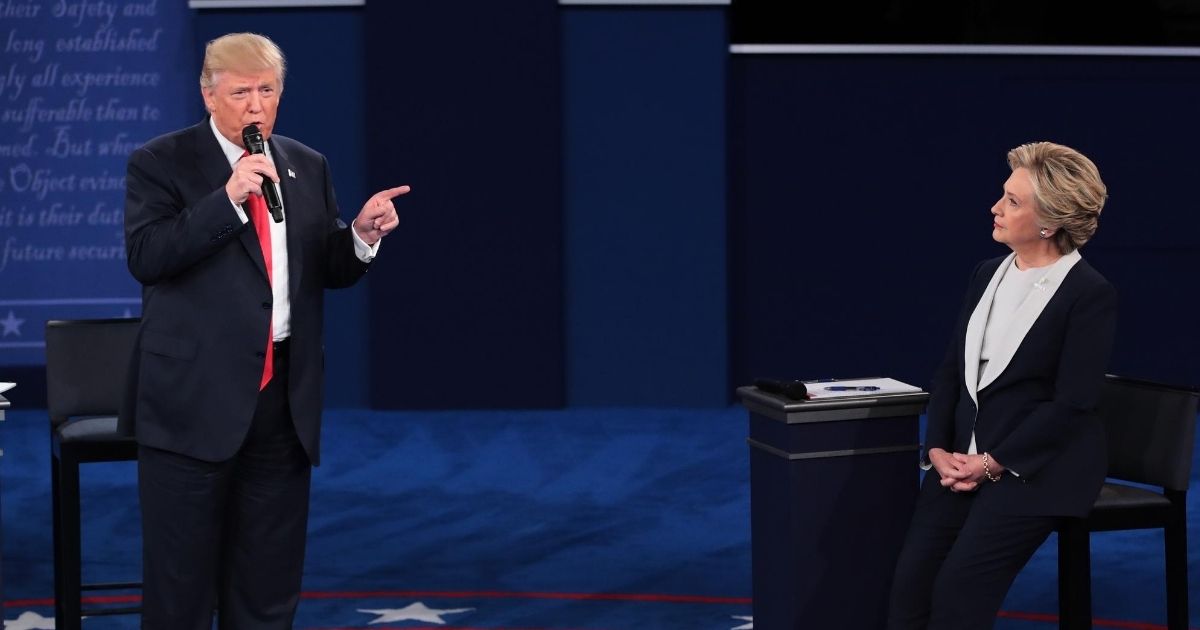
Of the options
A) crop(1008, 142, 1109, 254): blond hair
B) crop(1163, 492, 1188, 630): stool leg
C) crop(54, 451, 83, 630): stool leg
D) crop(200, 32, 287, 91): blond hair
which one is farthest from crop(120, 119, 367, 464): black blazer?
crop(1163, 492, 1188, 630): stool leg

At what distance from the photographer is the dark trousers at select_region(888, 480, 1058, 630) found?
332 cm

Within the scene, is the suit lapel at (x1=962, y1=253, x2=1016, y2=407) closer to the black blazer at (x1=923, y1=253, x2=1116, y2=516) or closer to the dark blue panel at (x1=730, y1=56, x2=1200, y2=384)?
the black blazer at (x1=923, y1=253, x2=1116, y2=516)

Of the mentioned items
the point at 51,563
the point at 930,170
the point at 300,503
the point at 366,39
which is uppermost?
the point at 366,39

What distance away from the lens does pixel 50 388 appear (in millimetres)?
4020

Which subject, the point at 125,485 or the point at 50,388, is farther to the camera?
the point at 125,485

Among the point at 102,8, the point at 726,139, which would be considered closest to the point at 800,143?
the point at 726,139

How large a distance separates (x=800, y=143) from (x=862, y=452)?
4413 millimetres

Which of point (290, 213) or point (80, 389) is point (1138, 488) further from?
point (80, 389)

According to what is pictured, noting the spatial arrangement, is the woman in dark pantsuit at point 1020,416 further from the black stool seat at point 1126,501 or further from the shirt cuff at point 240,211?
the shirt cuff at point 240,211

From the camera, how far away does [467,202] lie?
759 cm

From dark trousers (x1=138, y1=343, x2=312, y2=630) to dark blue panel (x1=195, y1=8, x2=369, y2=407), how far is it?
4.45m

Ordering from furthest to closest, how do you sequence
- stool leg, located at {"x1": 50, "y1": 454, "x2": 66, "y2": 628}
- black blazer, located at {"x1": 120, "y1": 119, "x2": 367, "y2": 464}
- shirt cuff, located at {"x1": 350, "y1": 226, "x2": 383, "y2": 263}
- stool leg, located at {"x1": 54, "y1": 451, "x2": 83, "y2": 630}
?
stool leg, located at {"x1": 50, "y1": 454, "x2": 66, "y2": 628} → stool leg, located at {"x1": 54, "y1": 451, "x2": 83, "y2": 630} → shirt cuff, located at {"x1": 350, "y1": 226, "x2": 383, "y2": 263} → black blazer, located at {"x1": 120, "y1": 119, "x2": 367, "y2": 464}

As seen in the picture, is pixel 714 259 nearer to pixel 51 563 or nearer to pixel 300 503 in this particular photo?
pixel 51 563

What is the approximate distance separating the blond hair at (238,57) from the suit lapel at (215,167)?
12 centimetres
